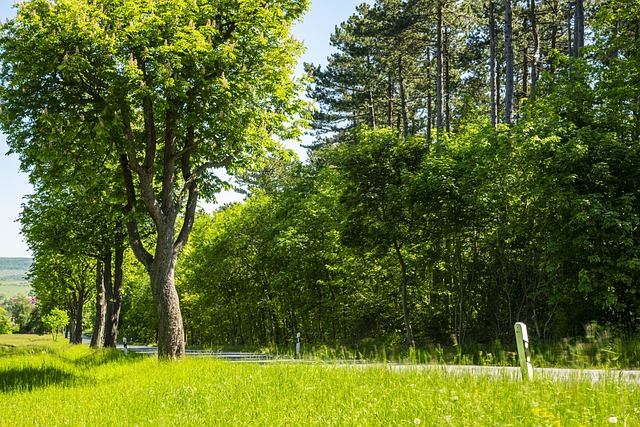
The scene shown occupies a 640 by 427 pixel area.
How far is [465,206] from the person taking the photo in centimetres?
1984

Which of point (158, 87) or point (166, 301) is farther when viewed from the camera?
point (166, 301)

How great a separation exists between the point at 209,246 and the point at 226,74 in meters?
29.6

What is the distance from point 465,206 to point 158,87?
1153 cm

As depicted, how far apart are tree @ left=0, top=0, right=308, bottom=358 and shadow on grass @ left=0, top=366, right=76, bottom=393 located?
9.49ft

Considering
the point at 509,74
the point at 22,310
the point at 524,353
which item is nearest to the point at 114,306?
the point at 509,74

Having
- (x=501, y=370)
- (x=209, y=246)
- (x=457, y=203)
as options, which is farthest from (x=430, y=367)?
(x=209, y=246)

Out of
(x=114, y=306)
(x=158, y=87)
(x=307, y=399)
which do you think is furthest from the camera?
(x=114, y=306)

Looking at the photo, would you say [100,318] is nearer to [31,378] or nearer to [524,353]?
[31,378]

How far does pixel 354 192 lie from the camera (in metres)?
23.0

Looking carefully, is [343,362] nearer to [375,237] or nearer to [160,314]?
[160,314]

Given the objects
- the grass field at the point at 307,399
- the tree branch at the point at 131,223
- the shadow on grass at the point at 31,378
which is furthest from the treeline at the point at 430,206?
the grass field at the point at 307,399

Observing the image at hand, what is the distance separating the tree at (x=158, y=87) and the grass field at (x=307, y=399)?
14.9 ft

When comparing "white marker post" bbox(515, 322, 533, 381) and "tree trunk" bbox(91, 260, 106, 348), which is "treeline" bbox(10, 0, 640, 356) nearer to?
"tree trunk" bbox(91, 260, 106, 348)

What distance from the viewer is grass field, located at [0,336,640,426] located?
5.94 meters
